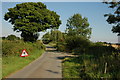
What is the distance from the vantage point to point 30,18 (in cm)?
3225

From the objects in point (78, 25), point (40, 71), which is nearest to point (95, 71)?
point (40, 71)

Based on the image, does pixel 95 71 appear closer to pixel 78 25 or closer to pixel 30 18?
pixel 30 18

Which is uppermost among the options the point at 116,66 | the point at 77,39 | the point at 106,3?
the point at 106,3

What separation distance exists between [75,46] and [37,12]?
11909 millimetres

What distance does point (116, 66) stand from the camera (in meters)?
10.1

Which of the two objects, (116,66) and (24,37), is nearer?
(116,66)

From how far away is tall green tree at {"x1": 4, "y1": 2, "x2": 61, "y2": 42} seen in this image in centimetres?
3175

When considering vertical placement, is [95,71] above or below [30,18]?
below

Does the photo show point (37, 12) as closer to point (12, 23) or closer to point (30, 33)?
point (30, 33)

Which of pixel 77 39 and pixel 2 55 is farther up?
pixel 77 39

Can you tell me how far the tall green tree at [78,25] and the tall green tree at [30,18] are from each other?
23413mm

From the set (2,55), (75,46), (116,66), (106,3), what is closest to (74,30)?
(75,46)

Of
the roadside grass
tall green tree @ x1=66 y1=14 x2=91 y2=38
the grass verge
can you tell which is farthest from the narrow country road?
tall green tree @ x1=66 y1=14 x2=91 y2=38

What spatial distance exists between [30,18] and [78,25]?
30.4 metres
